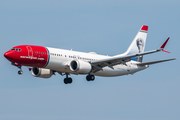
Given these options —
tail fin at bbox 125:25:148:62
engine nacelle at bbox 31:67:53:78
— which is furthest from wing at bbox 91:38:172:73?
tail fin at bbox 125:25:148:62

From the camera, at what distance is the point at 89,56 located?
62594 millimetres

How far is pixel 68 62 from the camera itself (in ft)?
195

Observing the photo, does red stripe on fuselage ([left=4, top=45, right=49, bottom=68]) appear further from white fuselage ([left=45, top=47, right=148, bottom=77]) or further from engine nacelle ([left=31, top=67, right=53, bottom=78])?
engine nacelle ([left=31, top=67, right=53, bottom=78])

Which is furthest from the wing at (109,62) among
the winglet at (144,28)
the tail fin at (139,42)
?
the winglet at (144,28)

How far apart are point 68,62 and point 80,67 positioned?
2.05 meters

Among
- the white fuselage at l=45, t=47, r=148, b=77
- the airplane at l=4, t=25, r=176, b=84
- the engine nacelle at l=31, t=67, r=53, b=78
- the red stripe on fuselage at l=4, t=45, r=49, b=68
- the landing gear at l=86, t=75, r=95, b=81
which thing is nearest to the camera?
the red stripe on fuselage at l=4, t=45, r=49, b=68

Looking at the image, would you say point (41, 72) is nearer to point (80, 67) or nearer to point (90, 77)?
point (80, 67)

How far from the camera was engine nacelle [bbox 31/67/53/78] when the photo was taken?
62.8 meters

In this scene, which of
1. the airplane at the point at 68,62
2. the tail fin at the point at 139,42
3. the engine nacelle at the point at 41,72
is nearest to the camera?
the airplane at the point at 68,62

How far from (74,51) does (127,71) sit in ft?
37.2

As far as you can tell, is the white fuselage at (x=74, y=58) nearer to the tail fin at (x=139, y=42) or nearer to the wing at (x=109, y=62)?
the wing at (x=109, y=62)

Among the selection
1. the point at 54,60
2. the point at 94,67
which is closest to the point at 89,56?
the point at 94,67

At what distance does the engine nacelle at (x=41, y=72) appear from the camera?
62781mm

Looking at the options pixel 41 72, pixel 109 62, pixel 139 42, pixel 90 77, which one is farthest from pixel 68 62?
pixel 139 42
